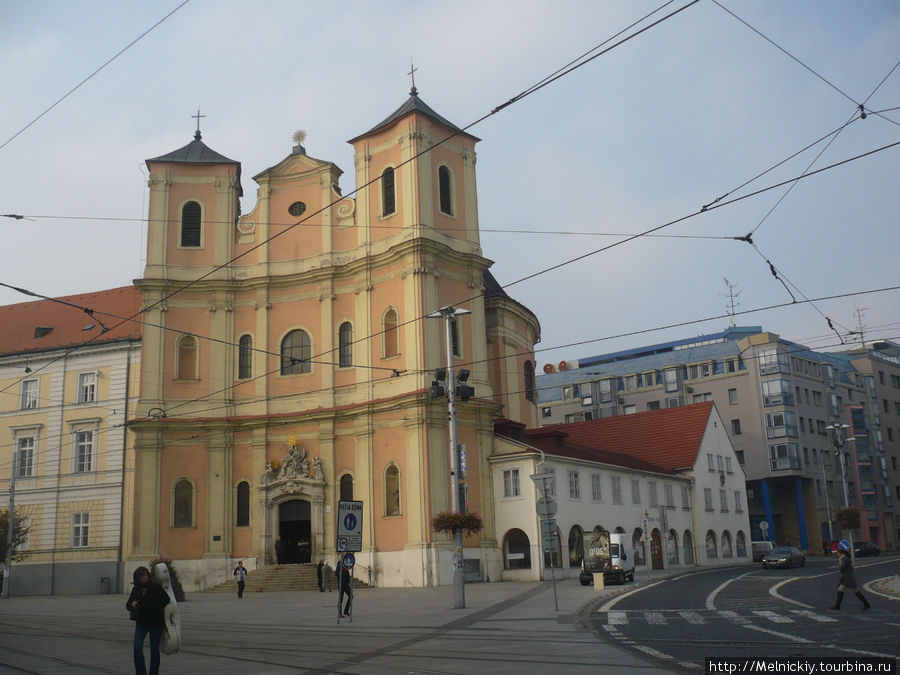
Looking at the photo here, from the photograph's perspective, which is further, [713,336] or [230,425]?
[713,336]

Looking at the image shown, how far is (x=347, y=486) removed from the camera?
4262cm

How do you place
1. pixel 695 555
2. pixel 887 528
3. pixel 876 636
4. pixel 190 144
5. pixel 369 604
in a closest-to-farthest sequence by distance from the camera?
pixel 876 636, pixel 369 604, pixel 190 144, pixel 695 555, pixel 887 528

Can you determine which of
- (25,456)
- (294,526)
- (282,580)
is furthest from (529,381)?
(25,456)

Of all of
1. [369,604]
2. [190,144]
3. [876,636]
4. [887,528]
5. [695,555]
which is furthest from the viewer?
[887,528]

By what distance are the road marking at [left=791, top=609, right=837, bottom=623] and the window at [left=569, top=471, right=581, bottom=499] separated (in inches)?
919

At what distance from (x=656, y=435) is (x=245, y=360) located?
88.5 ft

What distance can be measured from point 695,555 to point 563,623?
37.5 metres

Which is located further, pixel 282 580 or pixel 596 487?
pixel 596 487

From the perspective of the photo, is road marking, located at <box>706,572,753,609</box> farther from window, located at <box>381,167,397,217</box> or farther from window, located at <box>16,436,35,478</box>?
window, located at <box>16,436,35,478</box>

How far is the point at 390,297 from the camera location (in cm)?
4250

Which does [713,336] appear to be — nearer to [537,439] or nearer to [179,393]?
[537,439]

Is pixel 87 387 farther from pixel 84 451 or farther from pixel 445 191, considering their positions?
pixel 445 191

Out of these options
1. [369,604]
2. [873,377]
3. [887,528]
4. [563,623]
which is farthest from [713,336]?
[563,623]

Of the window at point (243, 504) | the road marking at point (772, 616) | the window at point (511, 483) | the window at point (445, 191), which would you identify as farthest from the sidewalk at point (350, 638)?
the window at point (445, 191)
